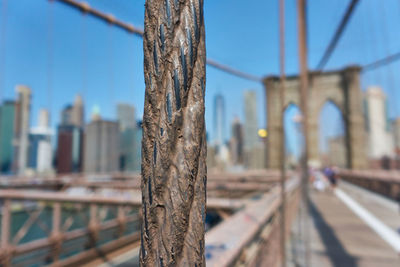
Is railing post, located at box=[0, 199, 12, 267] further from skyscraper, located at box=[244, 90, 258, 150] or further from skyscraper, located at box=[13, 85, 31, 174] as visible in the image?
skyscraper, located at box=[13, 85, 31, 174]

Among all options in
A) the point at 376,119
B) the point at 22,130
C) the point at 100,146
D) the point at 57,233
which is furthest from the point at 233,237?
the point at 376,119

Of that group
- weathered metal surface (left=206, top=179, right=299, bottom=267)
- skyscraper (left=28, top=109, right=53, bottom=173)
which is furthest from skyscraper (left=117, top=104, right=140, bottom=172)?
skyscraper (left=28, top=109, right=53, bottom=173)

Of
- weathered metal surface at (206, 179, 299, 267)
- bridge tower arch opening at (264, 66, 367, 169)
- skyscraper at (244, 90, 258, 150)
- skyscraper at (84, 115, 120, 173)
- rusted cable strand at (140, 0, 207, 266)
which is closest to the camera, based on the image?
rusted cable strand at (140, 0, 207, 266)

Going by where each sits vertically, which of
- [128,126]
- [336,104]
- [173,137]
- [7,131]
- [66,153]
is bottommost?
[173,137]

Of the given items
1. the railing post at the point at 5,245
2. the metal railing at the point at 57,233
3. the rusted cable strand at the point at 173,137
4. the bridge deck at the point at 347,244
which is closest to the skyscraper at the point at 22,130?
the metal railing at the point at 57,233

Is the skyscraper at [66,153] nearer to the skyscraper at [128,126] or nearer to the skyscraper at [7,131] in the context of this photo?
the skyscraper at [128,126]

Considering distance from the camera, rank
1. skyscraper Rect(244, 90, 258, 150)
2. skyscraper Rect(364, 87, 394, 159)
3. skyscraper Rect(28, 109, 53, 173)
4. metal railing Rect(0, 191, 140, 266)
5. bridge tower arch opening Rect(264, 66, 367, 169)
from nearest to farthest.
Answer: metal railing Rect(0, 191, 140, 266), skyscraper Rect(244, 90, 258, 150), skyscraper Rect(28, 109, 53, 173), bridge tower arch opening Rect(264, 66, 367, 169), skyscraper Rect(364, 87, 394, 159)

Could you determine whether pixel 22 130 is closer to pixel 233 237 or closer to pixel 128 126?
pixel 128 126
